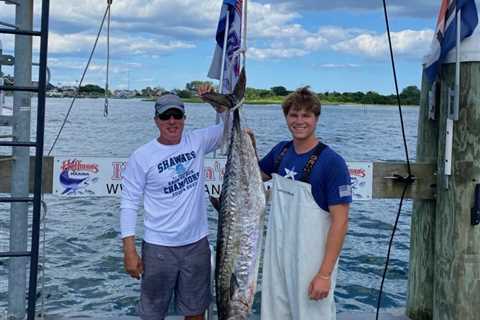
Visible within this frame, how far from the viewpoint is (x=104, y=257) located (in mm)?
8656

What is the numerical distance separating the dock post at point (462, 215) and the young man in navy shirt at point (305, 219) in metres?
1.13

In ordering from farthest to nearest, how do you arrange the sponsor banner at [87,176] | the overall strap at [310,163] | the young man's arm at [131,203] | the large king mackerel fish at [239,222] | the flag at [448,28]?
the sponsor banner at [87,176], the flag at [448,28], the young man's arm at [131,203], the large king mackerel fish at [239,222], the overall strap at [310,163]

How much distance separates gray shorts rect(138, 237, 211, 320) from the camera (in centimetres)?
371

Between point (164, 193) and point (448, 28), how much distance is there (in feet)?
6.97

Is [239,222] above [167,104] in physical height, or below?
below

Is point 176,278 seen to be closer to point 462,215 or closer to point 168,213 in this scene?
point 168,213

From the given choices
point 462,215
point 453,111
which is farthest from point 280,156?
point 462,215

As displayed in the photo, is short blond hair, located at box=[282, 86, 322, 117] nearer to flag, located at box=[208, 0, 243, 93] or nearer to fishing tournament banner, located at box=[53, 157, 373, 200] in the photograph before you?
flag, located at box=[208, 0, 243, 93]

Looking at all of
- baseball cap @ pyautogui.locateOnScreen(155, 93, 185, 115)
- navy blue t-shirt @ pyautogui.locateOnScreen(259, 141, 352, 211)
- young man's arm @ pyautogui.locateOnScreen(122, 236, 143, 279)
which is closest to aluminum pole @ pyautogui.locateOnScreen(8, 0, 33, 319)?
young man's arm @ pyautogui.locateOnScreen(122, 236, 143, 279)

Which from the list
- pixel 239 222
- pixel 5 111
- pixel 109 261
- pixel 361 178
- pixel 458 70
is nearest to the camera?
pixel 239 222

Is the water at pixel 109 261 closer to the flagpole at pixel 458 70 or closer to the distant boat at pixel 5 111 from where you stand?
the distant boat at pixel 5 111

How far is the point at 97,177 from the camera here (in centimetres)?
459

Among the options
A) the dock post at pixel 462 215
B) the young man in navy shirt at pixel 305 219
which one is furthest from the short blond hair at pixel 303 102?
the dock post at pixel 462 215

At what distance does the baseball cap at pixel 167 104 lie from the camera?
3.65 metres
